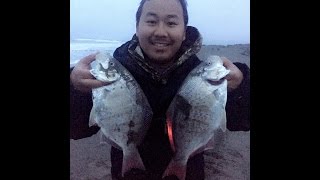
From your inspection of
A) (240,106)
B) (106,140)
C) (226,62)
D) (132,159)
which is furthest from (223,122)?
(106,140)

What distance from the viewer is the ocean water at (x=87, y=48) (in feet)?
11.5

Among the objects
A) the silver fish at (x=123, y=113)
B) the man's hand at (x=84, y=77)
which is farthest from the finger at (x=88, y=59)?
the silver fish at (x=123, y=113)

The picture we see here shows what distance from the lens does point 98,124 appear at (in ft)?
11.3

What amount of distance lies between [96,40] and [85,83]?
0.96 ft

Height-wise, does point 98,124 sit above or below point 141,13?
below

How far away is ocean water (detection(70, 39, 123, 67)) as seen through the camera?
11.5 ft

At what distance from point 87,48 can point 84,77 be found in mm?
180

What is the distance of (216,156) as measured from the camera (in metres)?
3.58

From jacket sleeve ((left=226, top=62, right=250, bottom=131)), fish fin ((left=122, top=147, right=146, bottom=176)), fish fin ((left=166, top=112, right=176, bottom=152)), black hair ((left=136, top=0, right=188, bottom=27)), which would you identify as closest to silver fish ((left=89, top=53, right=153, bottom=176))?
fish fin ((left=122, top=147, right=146, bottom=176))

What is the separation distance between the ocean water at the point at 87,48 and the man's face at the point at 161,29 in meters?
0.18

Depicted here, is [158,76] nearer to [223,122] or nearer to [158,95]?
[158,95]

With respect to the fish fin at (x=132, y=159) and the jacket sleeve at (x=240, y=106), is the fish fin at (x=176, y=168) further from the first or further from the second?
the jacket sleeve at (x=240, y=106)
